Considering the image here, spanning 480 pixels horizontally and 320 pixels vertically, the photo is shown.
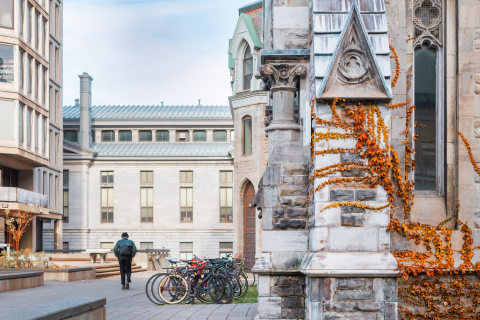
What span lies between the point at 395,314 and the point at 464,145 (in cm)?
318

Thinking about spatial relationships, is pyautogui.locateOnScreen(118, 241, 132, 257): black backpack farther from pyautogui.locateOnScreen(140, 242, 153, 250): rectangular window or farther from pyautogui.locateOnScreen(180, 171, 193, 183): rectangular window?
pyautogui.locateOnScreen(180, 171, 193, 183): rectangular window

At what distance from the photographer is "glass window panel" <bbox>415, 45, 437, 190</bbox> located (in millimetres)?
10891

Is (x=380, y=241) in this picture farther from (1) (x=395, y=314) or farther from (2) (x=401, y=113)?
(2) (x=401, y=113)

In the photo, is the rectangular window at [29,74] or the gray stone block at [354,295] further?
the rectangular window at [29,74]

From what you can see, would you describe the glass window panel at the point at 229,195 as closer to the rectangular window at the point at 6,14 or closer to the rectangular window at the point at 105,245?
the rectangular window at the point at 105,245

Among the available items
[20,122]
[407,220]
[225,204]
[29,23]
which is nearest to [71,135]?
[225,204]

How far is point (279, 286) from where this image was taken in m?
10.2

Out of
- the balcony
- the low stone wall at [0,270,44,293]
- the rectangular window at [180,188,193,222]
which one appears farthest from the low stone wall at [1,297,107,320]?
the rectangular window at [180,188,193,222]

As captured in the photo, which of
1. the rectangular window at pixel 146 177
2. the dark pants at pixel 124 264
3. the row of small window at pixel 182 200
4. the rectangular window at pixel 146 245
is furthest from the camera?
the rectangular window at pixel 146 177

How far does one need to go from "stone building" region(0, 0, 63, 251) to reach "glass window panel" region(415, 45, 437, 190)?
1357 inches

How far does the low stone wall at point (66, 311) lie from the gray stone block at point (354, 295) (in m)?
3.08

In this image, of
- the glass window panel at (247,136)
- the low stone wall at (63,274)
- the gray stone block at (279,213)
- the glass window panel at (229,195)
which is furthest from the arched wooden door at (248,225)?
the glass window panel at (229,195)

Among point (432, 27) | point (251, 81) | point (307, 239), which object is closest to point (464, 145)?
point (432, 27)

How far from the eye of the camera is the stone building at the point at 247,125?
37125mm
